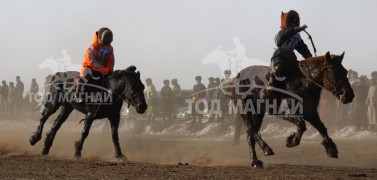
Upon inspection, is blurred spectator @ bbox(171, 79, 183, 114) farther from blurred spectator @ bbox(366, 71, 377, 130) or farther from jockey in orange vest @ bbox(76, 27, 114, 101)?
jockey in orange vest @ bbox(76, 27, 114, 101)

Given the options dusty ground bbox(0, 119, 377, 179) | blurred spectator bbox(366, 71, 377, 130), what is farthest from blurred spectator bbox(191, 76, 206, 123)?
dusty ground bbox(0, 119, 377, 179)

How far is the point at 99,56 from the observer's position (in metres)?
12.9

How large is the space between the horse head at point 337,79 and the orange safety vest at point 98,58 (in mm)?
4750

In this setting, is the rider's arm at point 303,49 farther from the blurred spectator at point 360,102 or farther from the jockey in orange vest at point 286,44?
the blurred spectator at point 360,102

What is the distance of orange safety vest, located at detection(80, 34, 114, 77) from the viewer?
505 inches

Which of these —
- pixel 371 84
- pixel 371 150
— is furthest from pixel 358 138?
pixel 371 150

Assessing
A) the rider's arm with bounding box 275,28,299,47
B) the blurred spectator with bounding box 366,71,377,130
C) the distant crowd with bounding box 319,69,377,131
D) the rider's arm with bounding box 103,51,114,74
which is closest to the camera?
the rider's arm with bounding box 275,28,299,47

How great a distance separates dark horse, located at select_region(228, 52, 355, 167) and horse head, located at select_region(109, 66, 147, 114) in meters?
1.85

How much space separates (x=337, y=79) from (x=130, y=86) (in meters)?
4.21

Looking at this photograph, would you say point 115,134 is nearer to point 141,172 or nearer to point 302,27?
point 141,172

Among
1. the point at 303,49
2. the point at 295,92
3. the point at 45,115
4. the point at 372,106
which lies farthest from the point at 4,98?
the point at 295,92

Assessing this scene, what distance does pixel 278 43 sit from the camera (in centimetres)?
1127

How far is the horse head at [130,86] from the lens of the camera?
12.1m

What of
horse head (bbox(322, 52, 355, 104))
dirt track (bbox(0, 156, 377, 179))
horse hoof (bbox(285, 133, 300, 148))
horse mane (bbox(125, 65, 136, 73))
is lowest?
dirt track (bbox(0, 156, 377, 179))
